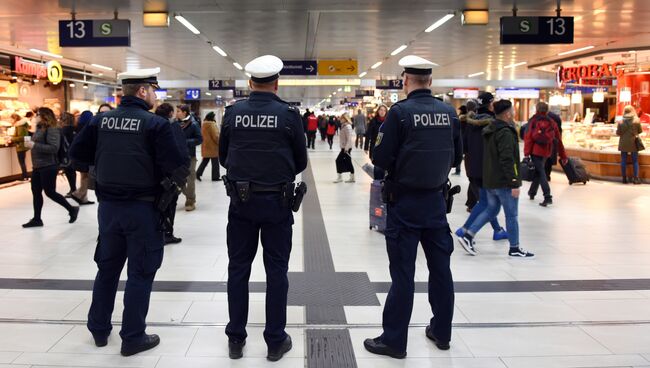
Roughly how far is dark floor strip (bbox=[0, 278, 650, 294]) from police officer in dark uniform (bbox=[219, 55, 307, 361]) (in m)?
1.28

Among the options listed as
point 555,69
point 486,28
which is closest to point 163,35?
point 486,28

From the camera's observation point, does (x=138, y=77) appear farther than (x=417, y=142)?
Yes

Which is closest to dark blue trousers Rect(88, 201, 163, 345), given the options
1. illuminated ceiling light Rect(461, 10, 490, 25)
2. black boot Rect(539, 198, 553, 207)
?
black boot Rect(539, 198, 553, 207)

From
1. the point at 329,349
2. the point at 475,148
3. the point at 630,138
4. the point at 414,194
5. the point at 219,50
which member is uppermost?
the point at 219,50

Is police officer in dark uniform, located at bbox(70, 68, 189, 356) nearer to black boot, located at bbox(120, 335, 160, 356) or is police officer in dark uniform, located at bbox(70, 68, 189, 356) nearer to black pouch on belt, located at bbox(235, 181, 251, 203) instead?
black boot, located at bbox(120, 335, 160, 356)

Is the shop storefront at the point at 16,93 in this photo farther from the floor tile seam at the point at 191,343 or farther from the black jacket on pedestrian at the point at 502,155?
the black jacket on pedestrian at the point at 502,155

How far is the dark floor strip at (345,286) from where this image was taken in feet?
17.4

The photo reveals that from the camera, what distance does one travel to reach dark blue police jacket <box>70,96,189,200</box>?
12.5 ft

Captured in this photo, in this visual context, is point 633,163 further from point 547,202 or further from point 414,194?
point 414,194

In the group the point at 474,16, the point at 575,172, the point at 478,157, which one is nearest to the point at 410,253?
the point at 478,157

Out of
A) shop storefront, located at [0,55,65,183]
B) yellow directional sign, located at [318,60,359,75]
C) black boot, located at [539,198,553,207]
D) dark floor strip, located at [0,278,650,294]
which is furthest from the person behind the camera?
yellow directional sign, located at [318,60,359,75]

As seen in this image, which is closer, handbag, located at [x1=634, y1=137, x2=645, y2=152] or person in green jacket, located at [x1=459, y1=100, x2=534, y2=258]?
person in green jacket, located at [x1=459, y1=100, x2=534, y2=258]

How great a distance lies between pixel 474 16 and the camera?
11.3 metres

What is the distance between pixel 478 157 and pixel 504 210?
1.21 metres
